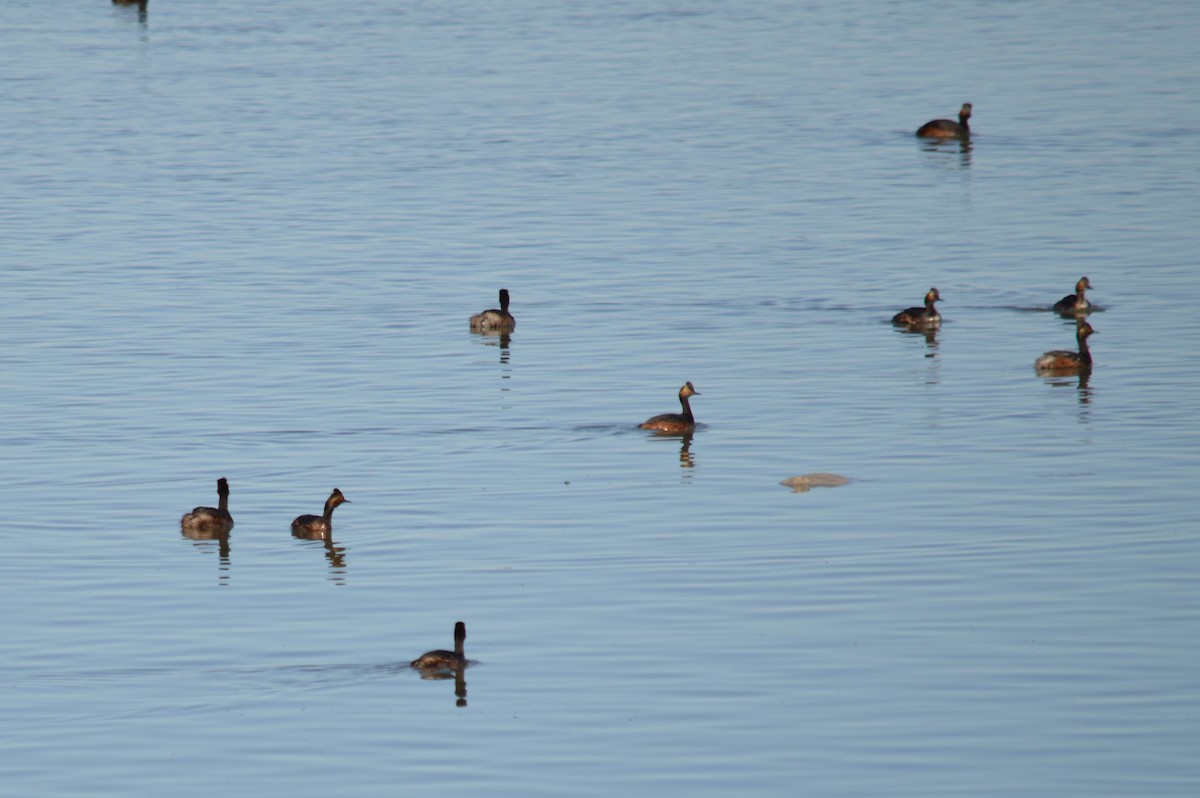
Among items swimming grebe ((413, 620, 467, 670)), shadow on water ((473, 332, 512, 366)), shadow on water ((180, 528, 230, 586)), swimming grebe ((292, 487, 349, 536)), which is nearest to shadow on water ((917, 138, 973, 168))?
shadow on water ((473, 332, 512, 366))

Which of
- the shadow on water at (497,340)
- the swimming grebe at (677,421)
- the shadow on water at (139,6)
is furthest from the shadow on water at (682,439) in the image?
the shadow on water at (139,6)

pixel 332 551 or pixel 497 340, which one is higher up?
pixel 497 340

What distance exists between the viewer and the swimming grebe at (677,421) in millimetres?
27227

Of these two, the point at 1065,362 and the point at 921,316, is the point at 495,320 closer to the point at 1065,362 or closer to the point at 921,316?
the point at 921,316

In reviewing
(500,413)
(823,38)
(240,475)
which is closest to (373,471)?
(240,475)

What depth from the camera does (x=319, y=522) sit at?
22.5m

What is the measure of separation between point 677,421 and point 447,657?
993cm

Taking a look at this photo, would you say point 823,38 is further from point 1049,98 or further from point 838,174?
point 838,174

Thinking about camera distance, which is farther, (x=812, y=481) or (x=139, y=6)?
(x=139, y=6)

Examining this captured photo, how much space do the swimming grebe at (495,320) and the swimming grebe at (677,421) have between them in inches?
285

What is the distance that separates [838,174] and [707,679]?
34.3 metres

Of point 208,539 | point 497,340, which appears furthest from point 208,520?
point 497,340

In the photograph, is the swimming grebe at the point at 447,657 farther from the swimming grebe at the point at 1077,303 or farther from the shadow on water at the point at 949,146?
the shadow on water at the point at 949,146

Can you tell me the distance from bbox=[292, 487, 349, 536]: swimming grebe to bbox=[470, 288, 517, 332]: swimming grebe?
39.5 ft
